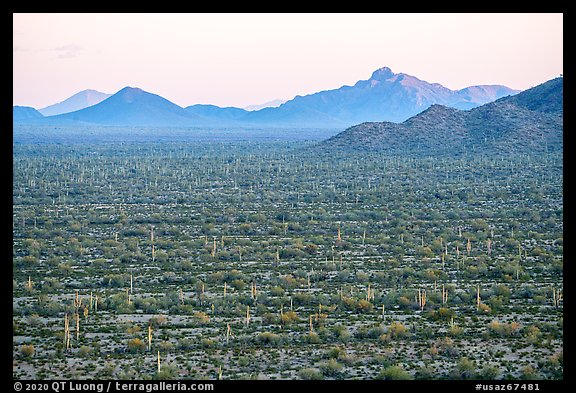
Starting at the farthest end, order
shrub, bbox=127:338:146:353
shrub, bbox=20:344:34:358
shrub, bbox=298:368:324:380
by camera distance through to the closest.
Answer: shrub, bbox=127:338:146:353, shrub, bbox=20:344:34:358, shrub, bbox=298:368:324:380

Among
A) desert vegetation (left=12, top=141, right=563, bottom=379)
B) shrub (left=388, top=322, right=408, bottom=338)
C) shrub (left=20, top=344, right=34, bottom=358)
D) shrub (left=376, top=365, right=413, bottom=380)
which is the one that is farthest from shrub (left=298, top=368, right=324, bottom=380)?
shrub (left=20, top=344, right=34, bottom=358)

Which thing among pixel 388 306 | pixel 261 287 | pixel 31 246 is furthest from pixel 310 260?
pixel 31 246

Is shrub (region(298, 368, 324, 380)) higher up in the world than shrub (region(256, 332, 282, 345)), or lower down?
lower down

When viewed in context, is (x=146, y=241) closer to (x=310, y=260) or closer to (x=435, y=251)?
(x=310, y=260)

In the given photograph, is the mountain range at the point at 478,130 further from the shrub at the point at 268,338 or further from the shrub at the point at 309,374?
the shrub at the point at 309,374

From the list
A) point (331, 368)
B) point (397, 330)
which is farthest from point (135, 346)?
point (397, 330)

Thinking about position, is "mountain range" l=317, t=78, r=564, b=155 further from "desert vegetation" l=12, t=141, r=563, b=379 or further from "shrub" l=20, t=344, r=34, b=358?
"shrub" l=20, t=344, r=34, b=358

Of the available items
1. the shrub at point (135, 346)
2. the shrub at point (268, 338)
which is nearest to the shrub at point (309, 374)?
the shrub at point (268, 338)

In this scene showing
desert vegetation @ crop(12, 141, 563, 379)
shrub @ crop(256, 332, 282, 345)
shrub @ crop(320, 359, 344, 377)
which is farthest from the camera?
shrub @ crop(256, 332, 282, 345)
